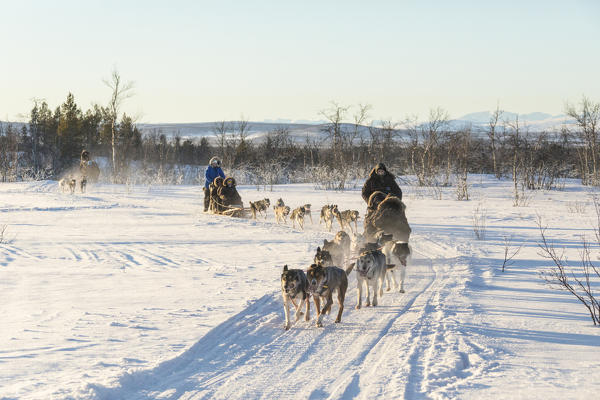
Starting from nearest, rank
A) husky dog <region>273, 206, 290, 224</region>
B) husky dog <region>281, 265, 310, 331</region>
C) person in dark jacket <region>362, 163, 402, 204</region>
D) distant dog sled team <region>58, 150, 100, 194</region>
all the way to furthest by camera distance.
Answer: husky dog <region>281, 265, 310, 331</region> < person in dark jacket <region>362, 163, 402, 204</region> < husky dog <region>273, 206, 290, 224</region> < distant dog sled team <region>58, 150, 100, 194</region>

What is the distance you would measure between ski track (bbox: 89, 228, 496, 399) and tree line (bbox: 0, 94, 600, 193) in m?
16.9

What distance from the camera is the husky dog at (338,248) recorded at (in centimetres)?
800

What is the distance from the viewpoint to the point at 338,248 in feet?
26.9

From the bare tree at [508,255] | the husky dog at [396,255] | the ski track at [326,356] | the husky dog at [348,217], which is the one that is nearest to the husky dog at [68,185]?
the husky dog at [348,217]

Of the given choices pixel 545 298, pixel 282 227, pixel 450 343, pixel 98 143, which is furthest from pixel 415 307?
pixel 98 143

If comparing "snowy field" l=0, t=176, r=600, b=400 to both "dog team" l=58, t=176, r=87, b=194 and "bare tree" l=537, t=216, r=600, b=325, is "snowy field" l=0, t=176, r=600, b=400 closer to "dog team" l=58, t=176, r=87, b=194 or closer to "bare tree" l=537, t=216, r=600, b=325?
"bare tree" l=537, t=216, r=600, b=325

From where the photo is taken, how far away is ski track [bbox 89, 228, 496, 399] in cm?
392

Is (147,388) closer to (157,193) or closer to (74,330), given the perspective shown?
(74,330)

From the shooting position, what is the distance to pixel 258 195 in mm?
23375

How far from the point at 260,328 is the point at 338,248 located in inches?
114

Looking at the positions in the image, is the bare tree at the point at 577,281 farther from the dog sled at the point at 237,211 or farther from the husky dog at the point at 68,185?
the husky dog at the point at 68,185

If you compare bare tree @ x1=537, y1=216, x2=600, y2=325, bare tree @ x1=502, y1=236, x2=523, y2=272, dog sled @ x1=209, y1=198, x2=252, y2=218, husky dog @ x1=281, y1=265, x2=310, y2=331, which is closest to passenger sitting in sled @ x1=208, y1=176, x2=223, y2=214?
dog sled @ x1=209, y1=198, x2=252, y2=218

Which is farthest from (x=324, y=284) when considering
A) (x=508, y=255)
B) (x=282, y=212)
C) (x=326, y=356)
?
(x=282, y=212)

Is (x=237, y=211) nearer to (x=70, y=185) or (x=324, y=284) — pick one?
(x=324, y=284)
